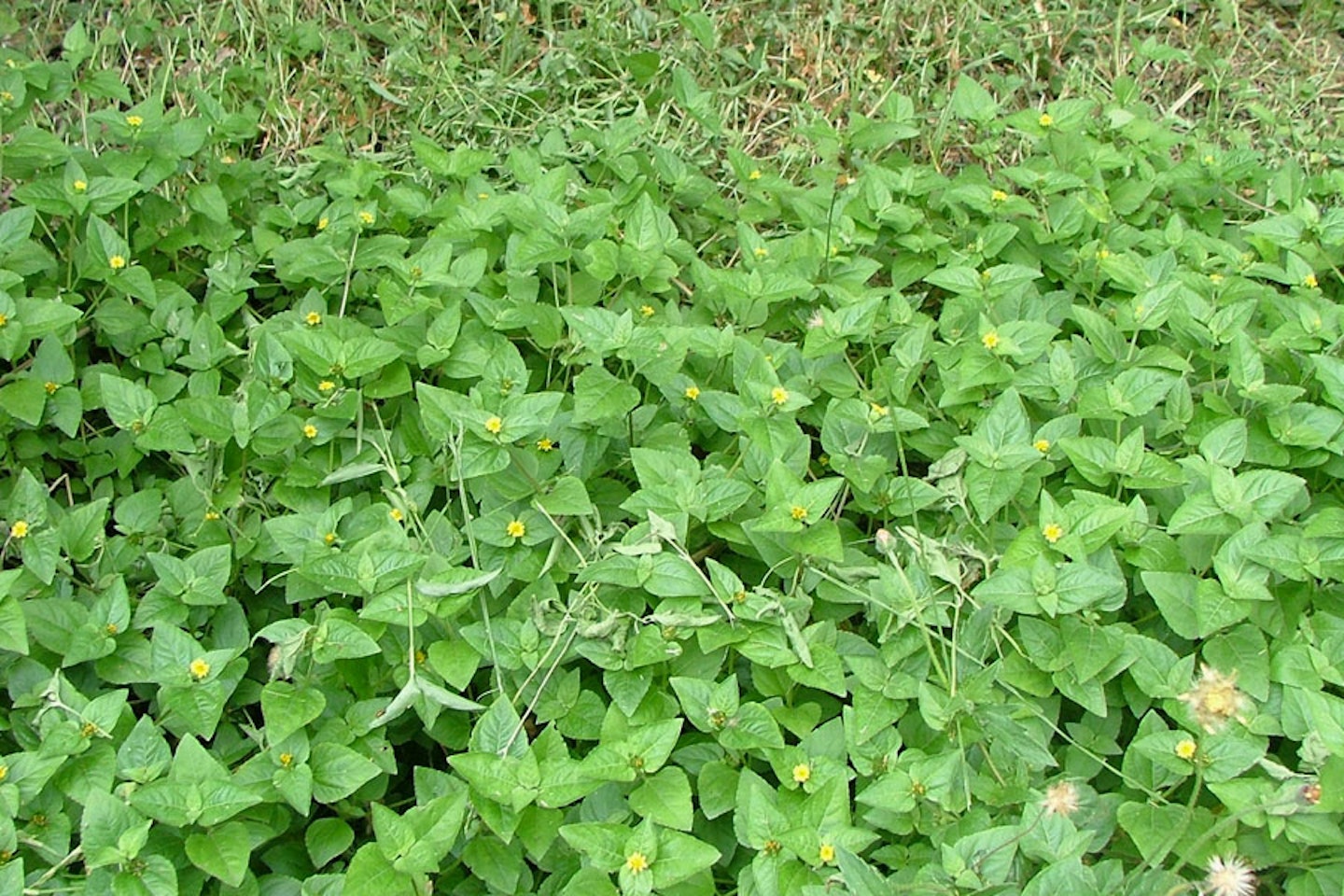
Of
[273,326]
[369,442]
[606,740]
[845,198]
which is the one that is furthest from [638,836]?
[845,198]

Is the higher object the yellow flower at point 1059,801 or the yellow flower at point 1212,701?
the yellow flower at point 1212,701

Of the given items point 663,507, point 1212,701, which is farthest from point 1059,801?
point 663,507

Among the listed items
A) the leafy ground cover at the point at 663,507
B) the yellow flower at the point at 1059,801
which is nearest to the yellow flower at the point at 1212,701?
the leafy ground cover at the point at 663,507

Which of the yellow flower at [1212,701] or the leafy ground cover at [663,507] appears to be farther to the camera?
the leafy ground cover at [663,507]

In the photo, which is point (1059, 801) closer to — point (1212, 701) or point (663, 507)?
point (1212, 701)

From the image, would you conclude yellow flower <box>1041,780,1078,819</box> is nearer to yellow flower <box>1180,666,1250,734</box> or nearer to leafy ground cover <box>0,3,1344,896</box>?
leafy ground cover <box>0,3,1344,896</box>

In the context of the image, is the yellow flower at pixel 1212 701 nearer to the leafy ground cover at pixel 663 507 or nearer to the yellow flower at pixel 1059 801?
the leafy ground cover at pixel 663 507

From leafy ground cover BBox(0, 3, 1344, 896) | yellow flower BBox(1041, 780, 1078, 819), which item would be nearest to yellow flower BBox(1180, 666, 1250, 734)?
leafy ground cover BBox(0, 3, 1344, 896)

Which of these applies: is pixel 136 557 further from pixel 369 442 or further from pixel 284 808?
pixel 284 808

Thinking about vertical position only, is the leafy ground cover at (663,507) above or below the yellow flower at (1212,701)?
below
